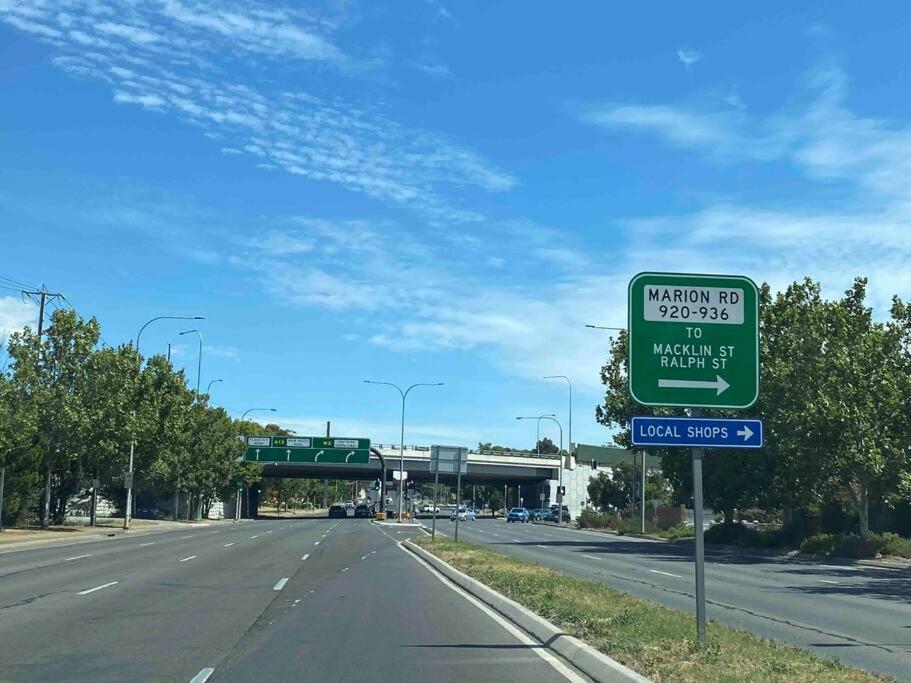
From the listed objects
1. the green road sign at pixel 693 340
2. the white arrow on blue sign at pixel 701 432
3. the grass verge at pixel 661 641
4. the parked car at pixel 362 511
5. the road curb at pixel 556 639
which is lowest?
the parked car at pixel 362 511

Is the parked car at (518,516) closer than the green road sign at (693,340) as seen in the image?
No

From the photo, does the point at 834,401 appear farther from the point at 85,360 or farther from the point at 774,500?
the point at 85,360

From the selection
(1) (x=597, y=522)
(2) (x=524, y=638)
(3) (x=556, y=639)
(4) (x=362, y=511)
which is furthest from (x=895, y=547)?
(4) (x=362, y=511)

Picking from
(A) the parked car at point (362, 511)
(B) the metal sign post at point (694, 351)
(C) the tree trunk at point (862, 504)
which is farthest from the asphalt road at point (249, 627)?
(A) the parked car at point (362, 511)

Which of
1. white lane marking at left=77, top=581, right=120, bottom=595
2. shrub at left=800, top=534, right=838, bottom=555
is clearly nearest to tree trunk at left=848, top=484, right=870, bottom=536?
shrub at left=800, top=534, right=838, bottom=555

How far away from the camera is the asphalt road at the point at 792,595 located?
13.4 meters

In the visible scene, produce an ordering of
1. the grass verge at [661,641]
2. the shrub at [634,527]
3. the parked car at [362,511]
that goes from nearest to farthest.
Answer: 1. the grass verge at [661,641]
2. the shrub at [634,527]
3. the parked car at [362,511]

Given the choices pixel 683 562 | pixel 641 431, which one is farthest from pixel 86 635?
pixel 683 562

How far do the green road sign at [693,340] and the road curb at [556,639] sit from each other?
288 centimetres

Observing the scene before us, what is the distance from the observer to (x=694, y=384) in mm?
10945

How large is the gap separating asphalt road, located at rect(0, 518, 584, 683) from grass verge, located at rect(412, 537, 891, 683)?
781 mm

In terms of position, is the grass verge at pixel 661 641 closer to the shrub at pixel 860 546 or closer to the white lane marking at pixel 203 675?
the white lane marking at pixel 203 675

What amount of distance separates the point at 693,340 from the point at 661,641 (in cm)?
337

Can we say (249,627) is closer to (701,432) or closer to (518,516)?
(701,432)
